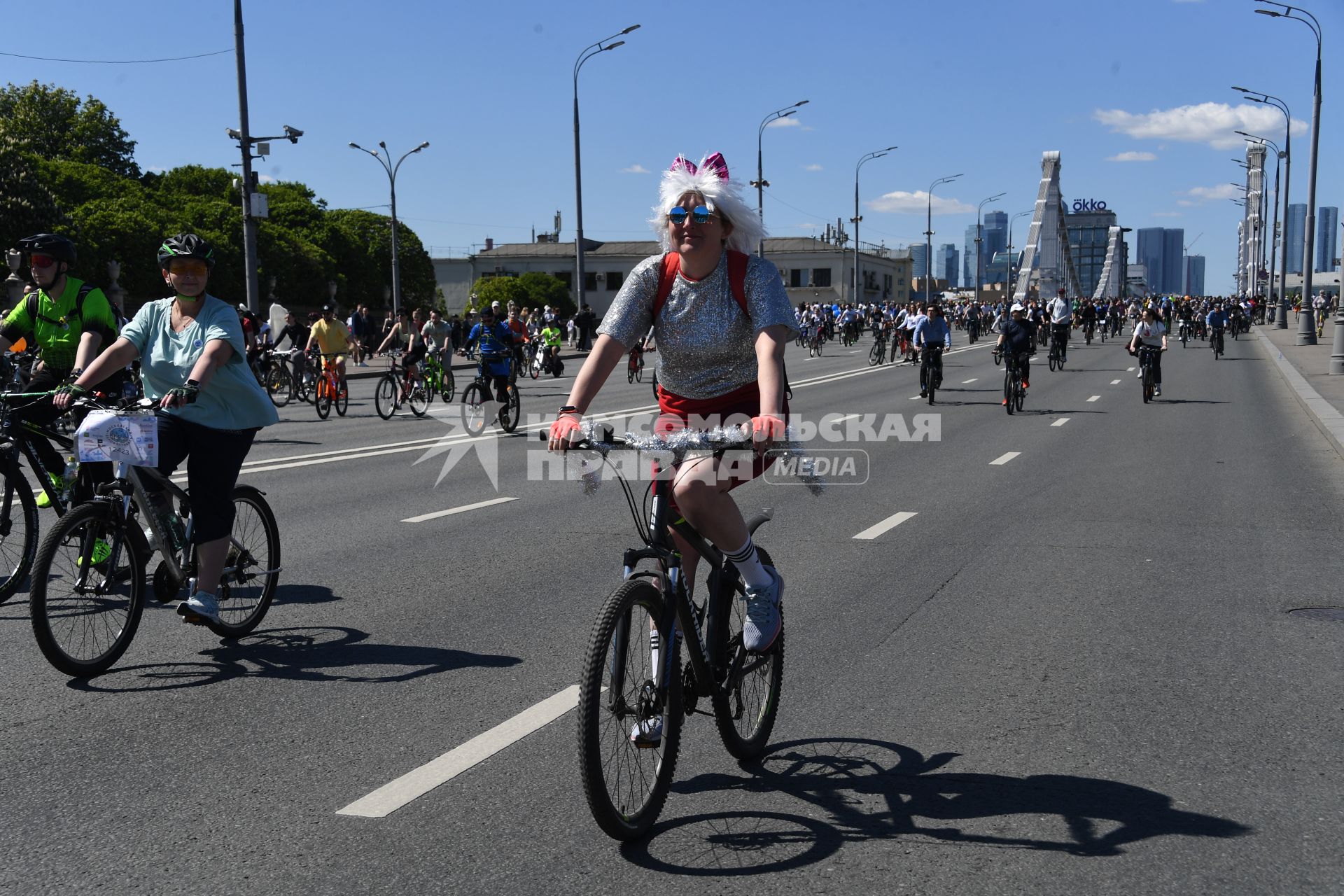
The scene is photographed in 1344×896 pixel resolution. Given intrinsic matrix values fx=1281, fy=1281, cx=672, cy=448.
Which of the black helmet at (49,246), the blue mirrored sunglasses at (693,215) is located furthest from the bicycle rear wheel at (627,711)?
the black helmet at (49,246)

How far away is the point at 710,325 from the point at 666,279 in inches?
7.8

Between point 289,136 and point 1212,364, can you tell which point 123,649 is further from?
point 1212,364

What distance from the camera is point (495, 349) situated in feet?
55.6

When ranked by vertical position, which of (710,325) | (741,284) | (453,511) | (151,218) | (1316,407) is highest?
(151,218)

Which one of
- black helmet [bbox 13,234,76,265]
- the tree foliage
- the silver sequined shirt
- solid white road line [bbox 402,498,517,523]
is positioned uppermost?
the tree foliage

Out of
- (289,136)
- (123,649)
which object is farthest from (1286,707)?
(289,136)

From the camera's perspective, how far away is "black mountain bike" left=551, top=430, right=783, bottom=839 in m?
3.32

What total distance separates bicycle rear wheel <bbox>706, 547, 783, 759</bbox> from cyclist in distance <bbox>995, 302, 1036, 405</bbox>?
1648 cm

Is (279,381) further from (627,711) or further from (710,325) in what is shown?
(627,711)

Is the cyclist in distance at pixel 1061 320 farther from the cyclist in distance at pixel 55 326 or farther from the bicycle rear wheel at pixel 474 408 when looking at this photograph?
the cyclist in distance at pixel 55 326

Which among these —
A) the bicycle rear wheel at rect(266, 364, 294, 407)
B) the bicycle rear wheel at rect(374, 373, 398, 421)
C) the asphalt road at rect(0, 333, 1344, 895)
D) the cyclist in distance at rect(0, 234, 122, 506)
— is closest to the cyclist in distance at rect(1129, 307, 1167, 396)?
the bicycle rear wheel at rect(374, 373, 398, 421)

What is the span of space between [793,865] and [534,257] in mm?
124471

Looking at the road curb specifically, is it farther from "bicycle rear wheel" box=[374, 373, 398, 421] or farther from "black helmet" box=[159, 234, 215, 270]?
"bicycle rear wheel" box=[374, 373, 398, 421]

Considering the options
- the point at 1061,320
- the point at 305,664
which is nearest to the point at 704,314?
the point at 305,664
